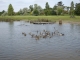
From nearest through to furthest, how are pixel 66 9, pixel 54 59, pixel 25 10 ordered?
1. pixel 54 59
2. pixel 66 9
3. pixel 25 10

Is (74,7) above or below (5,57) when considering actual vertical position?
above

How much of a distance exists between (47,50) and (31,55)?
9.72 ft

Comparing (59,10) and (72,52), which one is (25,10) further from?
(72,52)

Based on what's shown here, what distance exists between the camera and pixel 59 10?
111 meters

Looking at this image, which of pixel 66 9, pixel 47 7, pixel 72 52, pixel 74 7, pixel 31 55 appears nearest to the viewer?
pixel 31 55

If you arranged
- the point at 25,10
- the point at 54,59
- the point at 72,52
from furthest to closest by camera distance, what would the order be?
the point at 25,10 → the point at 72,52 → the point at 54,59

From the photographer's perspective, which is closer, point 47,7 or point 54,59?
point 54,59

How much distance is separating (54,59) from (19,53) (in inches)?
170

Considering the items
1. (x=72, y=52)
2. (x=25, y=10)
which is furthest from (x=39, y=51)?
(x=25, y=10)

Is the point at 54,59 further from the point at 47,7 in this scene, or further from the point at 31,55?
the point at 47,7

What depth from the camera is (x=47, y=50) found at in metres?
20.6

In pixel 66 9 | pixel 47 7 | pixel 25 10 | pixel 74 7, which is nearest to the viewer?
pixel 74 7

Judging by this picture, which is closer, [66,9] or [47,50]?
[47,50]

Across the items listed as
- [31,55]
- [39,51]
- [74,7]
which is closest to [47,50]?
[39,51]
